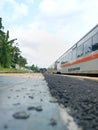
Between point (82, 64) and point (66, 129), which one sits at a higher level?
point (82, 64)

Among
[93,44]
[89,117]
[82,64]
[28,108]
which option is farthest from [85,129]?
[82,64]

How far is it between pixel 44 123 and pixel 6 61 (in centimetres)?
6278

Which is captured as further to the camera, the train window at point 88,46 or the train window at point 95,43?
the train window at point 88,46

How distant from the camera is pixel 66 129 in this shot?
94.2 inches

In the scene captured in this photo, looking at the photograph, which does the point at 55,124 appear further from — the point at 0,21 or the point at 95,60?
the point at 0,21

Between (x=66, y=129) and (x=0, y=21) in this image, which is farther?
(x=0, y=21)

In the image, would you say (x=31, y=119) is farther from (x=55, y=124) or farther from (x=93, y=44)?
(x=93, y=44)

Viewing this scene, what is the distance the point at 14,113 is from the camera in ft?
10.5

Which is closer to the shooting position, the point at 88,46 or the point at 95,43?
the point at 95,43

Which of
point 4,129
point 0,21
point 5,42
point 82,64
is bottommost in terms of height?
point 4,129

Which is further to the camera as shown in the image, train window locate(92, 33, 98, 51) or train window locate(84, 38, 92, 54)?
train window locate(84, 38, 92, 54)

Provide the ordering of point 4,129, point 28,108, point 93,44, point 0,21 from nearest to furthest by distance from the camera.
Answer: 1. point 4,129
2. point 28,108
3. point 93,44
4. point 0,21

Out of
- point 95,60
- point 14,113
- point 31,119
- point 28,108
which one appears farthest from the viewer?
point 95,60

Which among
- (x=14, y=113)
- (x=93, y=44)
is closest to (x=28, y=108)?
(x=14, y=113)
